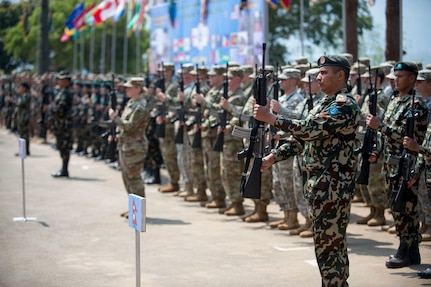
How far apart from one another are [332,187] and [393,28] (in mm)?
8433

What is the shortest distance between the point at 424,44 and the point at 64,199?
6972 millimetres

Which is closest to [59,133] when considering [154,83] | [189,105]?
[154,83]

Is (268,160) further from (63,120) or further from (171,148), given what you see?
(63,120)

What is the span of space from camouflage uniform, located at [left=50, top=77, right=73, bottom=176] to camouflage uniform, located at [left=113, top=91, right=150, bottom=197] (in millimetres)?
5467

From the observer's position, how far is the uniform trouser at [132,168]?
39.0ft

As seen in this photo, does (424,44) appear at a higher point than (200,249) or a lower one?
higher

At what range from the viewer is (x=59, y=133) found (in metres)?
17.2

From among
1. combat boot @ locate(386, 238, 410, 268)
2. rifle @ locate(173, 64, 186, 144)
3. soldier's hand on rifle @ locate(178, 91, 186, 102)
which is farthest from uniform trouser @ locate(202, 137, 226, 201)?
combat boot @ locate(386, 238, 410, 268)

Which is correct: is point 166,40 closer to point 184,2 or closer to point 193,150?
point 184,2

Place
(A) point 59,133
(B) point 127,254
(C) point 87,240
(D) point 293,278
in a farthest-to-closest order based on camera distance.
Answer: (A) point 59,133 → (C) point 87,240 → (B) point 127,254 → (D) point 293,278

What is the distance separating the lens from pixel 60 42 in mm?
54562

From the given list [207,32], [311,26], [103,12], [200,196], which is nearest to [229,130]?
[200,196]

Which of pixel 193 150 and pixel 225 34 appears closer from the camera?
pixel 193 150

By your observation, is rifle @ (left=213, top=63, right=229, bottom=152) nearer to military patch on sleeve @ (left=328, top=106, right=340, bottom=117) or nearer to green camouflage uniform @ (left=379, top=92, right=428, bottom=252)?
green camouflage uniform @ (left=379, top=92, right=428, bottom=252)
